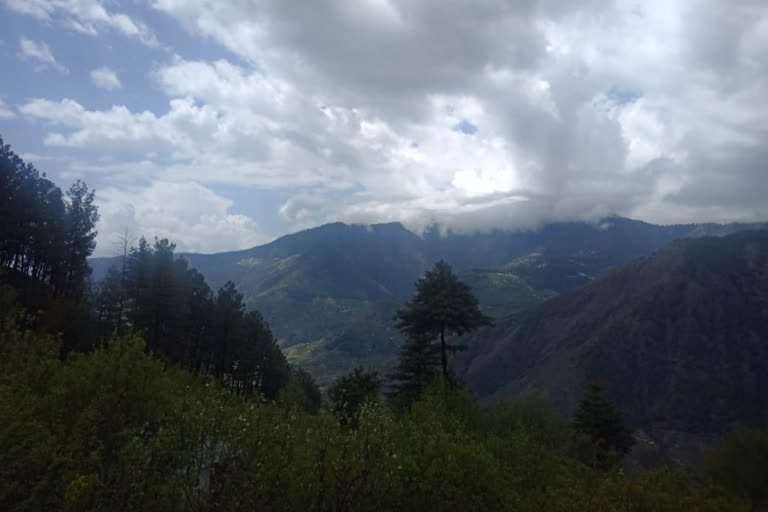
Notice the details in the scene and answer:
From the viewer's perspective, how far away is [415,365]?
133 ft

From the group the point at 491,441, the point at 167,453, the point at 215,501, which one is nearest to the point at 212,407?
the point at 167,453

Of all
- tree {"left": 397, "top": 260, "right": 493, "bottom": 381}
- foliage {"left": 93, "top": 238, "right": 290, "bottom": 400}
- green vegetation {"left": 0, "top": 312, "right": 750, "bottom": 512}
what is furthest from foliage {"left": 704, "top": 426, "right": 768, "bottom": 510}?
foliage {"left": 93, "top": 238, "right": 290, "bottom": 400}

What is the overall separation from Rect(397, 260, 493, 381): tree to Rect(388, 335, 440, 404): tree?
0.66 metres

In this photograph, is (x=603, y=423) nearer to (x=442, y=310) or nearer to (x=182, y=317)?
(x=442, y=310)

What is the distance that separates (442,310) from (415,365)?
541 cm

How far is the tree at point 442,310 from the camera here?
38812 mm

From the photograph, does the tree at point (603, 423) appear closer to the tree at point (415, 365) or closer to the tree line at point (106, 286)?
the tree at point (415, 365)

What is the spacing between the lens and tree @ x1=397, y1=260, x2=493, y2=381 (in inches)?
1528

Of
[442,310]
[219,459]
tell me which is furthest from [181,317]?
A: [219,459]

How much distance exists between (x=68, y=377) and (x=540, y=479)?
18813 mm

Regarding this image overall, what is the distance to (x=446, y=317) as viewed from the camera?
127ft

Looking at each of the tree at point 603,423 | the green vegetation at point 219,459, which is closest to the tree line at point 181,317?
the green vegetation at point 219,459

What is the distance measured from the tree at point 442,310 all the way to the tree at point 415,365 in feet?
2.18

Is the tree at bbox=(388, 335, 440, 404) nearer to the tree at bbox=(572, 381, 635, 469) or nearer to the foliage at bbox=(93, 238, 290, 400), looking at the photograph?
Result: the foliage at bbox=(93, 238, 290, 400)
